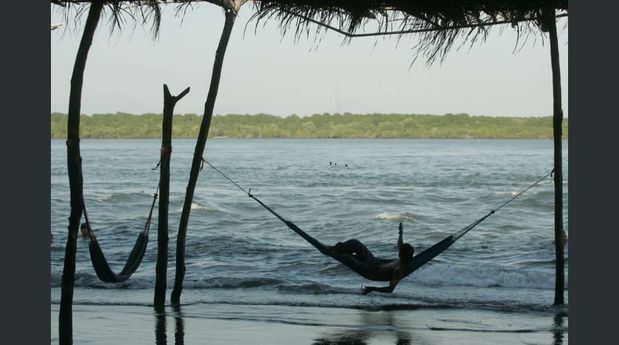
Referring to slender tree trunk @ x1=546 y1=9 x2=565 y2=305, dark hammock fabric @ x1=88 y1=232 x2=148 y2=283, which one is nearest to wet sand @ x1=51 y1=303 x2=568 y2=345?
dark hammock fabric @ x1=88 y1=232 x2=148 y2=283

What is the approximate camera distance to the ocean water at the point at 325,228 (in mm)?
9641

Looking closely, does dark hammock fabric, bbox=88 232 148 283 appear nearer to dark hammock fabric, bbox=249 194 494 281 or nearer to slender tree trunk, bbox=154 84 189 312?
slender tree trunk, bbox=154 84 189 312

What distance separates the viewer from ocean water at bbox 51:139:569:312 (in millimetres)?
9641

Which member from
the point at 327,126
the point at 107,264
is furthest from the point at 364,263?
the point at 327,126

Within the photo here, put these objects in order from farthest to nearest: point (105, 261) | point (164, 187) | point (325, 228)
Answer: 1. point (325, 228)
2. point (164, 187)
3. point (105, 261)

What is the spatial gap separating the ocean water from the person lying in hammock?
5.40 ft

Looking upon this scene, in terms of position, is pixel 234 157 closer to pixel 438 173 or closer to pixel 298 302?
pixel 438 173

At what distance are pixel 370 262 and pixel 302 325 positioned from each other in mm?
666

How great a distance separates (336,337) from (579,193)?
8.35 feet

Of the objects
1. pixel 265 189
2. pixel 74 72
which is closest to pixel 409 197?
pixel 265 189

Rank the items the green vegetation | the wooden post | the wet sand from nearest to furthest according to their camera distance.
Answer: the wet sand, the wooden post, the green vegetation

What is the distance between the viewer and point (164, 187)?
6.69 meters

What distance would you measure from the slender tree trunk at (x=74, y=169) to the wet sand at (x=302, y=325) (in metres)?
0.62

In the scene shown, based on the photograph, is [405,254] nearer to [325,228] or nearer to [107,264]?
[107,264]
